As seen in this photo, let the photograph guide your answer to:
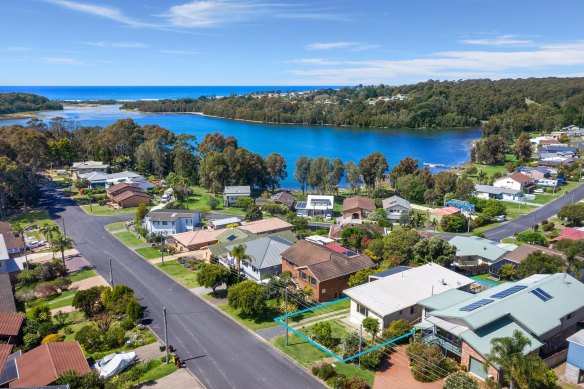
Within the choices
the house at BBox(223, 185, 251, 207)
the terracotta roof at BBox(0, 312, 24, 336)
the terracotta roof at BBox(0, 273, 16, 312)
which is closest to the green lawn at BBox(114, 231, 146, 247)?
the terracotta roof at BBox(0, 273, 16, 312)

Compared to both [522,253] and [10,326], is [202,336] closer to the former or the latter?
[10,326]

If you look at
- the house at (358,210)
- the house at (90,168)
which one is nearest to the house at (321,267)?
the house at (358,210)

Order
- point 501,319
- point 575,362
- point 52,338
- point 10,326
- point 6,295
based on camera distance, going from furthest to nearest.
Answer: point 6,295, point 10,326, point 52,338, point 501,319, point 575,362

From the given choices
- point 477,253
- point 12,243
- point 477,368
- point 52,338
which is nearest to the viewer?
point 477,368

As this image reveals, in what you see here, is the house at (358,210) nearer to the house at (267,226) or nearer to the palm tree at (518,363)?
the house at (267,226)

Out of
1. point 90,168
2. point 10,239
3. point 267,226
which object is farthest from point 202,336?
point 90,168

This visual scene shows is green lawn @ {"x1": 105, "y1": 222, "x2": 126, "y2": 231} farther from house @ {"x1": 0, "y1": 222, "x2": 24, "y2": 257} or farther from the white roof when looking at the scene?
the white roof
